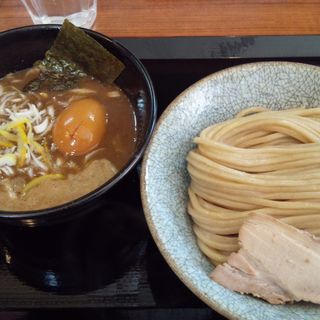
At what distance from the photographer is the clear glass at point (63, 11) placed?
216 centimetres

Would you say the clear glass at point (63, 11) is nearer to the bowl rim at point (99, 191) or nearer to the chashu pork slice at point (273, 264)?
the bowl rim at point (99, 191)

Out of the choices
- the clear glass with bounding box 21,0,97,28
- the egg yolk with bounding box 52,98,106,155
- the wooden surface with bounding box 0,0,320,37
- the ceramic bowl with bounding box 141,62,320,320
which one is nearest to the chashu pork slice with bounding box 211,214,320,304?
the ceramic bowl with bounding box 141,62,320,320

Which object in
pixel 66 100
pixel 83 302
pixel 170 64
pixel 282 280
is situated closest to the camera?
pixel 282 280

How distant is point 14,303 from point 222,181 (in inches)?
28.6

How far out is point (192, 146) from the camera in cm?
169

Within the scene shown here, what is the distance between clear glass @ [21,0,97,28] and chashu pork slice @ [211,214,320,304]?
4.29 feet

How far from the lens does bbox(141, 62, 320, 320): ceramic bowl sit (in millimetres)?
1272

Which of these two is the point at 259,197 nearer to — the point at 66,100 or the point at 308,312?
the point at 308,312

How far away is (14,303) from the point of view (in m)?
1.44

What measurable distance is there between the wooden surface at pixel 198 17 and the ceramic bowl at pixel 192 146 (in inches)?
18.1

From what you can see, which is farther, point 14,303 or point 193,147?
point 193,147

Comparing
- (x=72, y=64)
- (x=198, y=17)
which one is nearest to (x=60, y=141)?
(x=72, y=64)

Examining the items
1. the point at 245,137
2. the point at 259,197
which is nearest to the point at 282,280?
the point at 259,197

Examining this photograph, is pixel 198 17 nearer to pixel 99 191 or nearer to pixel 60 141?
pixel 60 141
